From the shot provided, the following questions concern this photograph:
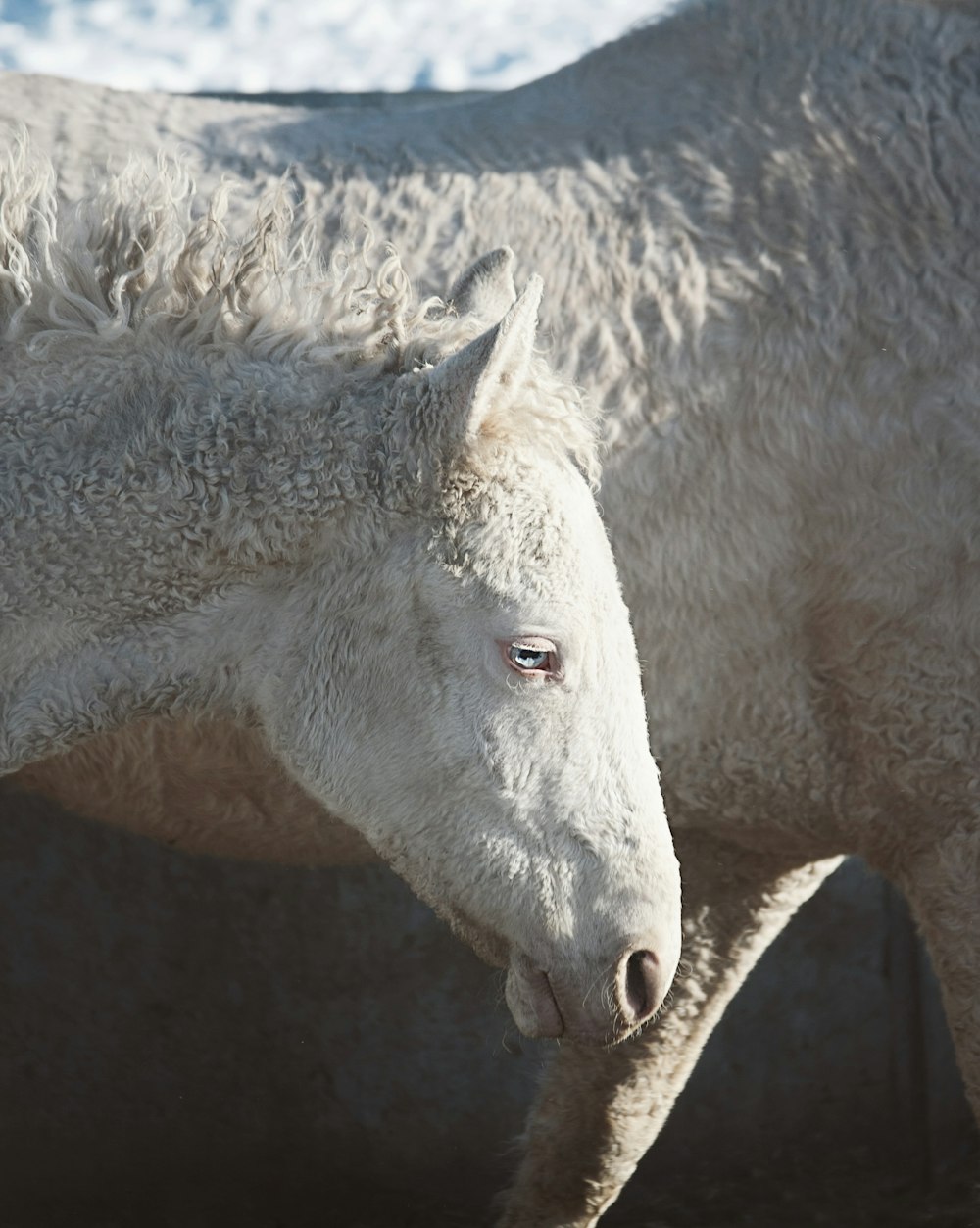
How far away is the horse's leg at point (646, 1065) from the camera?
11.1 ft

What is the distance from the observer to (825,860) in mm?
3451

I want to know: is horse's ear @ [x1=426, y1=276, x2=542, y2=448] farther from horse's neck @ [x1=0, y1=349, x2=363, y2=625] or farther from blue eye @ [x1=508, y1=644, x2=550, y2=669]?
blue eye @ [x1=508, y1=644, x2=550, y2=669]

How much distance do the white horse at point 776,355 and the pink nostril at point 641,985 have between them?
91cm

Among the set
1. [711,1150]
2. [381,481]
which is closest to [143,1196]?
[711,1150]

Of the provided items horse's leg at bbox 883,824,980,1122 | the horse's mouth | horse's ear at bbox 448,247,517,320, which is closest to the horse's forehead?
horse's ear at bbox 448,247,517,320

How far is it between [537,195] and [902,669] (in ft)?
3.84

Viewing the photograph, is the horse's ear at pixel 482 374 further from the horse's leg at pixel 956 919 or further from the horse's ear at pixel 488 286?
the horse's leg at pixel 956 919

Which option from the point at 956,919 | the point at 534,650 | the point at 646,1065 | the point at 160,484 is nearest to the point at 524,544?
the point at 534,650

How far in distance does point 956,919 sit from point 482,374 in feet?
5.16

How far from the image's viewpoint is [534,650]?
6.88ft

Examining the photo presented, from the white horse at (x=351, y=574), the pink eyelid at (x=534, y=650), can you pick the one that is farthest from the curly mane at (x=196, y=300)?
the pink eyelid at (x=534, y=650)

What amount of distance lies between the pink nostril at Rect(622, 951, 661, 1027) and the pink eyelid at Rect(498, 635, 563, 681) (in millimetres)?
399

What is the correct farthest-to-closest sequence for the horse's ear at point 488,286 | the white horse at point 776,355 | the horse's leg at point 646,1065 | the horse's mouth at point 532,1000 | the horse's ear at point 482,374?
1. the horse's leg at point 646,1065
2. the white horse at point 776,355
3. the horse's ear at point 488,286
4. the horse's mouth at point 532,1000
5. the horse's ear at point 482,374

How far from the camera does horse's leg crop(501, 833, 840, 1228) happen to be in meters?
3.37
